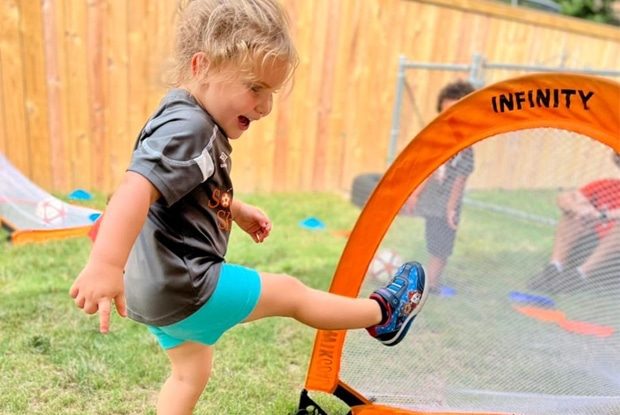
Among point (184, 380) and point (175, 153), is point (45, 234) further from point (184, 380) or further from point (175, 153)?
point (175, 153)

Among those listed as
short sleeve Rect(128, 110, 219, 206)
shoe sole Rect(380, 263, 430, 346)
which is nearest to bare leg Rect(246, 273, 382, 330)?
shoe sole Rect(380, 263, 430, 346)

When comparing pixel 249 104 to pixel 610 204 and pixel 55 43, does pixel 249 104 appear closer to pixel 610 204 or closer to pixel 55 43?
pixel 610 204

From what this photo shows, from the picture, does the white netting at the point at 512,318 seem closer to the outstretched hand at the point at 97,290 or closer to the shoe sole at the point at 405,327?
the shoe sole at the point at 405,327

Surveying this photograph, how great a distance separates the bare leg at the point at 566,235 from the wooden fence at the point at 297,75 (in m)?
2.21

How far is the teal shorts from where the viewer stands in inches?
62.3

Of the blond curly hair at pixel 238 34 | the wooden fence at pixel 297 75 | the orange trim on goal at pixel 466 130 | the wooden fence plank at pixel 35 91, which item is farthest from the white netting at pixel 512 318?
the wooden fence plank at pixel 35 91

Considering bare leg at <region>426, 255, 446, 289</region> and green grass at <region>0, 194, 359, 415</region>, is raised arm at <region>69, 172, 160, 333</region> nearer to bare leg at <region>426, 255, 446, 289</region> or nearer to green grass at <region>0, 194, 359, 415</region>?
green grass at <region>0, 194, 359, 415</region>

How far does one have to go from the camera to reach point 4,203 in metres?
3.82

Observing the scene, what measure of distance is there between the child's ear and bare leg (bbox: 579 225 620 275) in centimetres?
194

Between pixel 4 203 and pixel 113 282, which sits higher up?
pixel 113 282

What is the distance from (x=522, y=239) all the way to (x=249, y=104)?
8.88 ft

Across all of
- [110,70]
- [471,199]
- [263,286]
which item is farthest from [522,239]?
[110,70]

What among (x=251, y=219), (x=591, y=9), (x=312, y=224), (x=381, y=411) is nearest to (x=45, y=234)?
(x=312, y=224)

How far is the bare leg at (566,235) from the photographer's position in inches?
119
